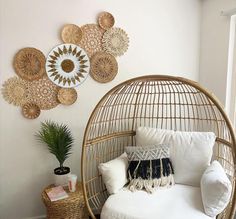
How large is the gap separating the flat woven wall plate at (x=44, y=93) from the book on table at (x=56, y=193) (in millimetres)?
718

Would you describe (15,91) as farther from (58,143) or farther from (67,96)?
(58,143)

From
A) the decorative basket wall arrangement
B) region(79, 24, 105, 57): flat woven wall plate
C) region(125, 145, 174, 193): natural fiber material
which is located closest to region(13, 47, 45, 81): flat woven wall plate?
the decorative basket wall arrangement

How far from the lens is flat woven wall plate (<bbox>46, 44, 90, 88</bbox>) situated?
208 cm

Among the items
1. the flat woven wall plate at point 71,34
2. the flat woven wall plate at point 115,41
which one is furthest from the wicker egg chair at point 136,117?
the flat woven wall plate at point 71,34

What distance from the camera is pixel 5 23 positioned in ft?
6.37

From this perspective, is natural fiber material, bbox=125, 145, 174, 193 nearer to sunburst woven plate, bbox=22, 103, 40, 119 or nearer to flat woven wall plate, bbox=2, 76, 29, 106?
sunburst woven plate, bbox=22, 103, 40, 119

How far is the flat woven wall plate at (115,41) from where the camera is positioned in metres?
2.20

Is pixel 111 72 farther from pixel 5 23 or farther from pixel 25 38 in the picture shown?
pixel 5 23

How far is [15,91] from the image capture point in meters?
2.01

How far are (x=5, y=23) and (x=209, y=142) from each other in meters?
1.97

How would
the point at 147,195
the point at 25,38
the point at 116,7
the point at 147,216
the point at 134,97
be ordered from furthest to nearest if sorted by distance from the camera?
the point at 134,97 < the point at 116,7 < the point at 25,38 < the point at 147,195 < the point at 147,216

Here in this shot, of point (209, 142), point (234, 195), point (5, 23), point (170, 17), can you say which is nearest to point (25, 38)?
point (5, 23)

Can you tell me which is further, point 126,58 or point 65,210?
Result: point 126,58

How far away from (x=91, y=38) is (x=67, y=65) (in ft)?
1.13
